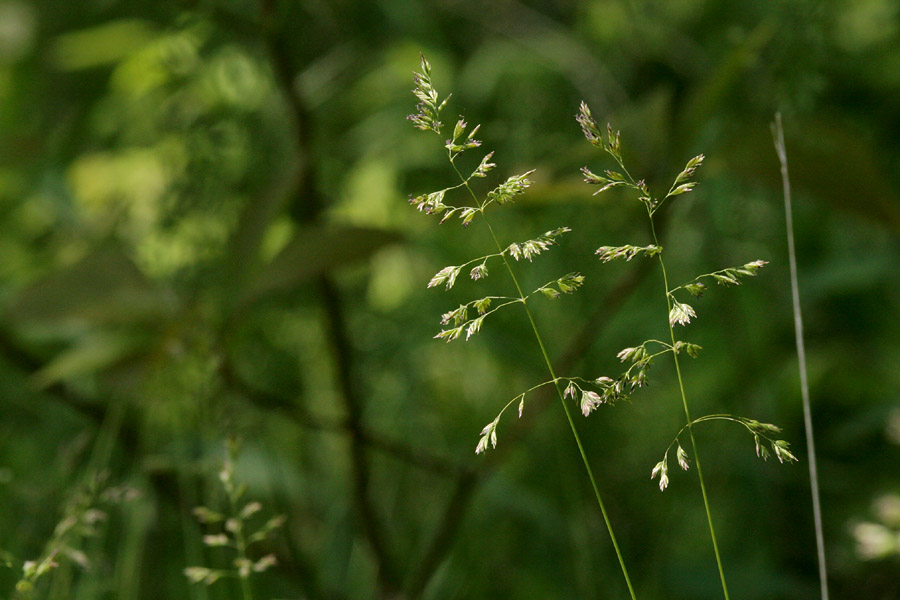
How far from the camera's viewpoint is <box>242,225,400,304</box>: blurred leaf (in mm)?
573

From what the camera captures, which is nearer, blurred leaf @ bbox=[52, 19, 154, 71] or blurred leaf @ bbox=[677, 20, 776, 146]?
blurred leaf @ bbox=[677, 20, 776, 146]

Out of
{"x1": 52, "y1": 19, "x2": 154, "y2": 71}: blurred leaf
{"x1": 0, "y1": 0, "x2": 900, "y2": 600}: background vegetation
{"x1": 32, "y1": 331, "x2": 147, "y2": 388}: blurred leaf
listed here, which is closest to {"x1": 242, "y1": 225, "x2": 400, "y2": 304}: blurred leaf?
{"x1": 0, "y1": 0, "x2": 900, "y2": 600}: background vegetation

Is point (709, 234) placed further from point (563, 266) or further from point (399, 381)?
point (399, 381)

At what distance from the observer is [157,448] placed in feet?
2.80

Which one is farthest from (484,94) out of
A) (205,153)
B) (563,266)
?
(205,153)

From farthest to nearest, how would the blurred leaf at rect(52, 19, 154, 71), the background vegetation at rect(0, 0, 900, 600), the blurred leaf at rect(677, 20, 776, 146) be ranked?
the blurred leaf at rect(52, 19, 154, 71) < the background vegetation at rect(0, 0, 900, 600) < the blurred leaf at rect(677, 20, 776, 146)

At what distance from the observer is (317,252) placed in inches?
22.6

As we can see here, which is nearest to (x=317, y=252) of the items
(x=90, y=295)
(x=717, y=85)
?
(x=90, y=295)

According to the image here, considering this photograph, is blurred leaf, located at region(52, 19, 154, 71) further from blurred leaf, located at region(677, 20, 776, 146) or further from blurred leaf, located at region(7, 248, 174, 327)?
blurred leaf, located at region(677, 20, 776, 146)

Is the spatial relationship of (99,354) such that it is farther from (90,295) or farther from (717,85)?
(717,85)

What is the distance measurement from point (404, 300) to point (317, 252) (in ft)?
1.65

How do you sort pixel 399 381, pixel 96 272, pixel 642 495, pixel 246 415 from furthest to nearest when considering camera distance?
pixel 399 381
pixel 642 495
pixel 246 415
pixel 96 272

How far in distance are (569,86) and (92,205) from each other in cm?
75

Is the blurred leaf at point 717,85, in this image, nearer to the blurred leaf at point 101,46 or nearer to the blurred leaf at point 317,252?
the blurred leaf at point 317,252
